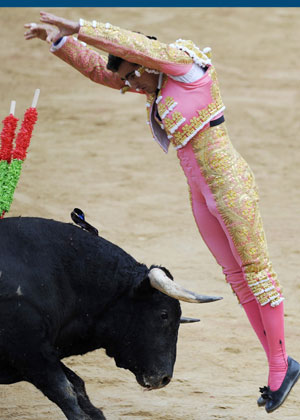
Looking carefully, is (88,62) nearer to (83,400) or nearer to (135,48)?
(135,48)

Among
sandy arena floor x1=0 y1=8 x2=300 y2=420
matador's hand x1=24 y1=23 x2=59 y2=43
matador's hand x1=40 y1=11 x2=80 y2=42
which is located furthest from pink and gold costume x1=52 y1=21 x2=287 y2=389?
sandy arena floor x1=0 y1=8 x2=300 y2=420

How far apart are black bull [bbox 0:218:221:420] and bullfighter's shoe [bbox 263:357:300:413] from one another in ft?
1.40

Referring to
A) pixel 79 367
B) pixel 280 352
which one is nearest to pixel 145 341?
pixel 280 352

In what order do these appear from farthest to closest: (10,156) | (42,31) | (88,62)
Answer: (10,156) < (88,62) < (42,31)

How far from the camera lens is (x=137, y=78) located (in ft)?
13.6

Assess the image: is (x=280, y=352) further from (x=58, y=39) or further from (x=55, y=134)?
(x=55, y=134)

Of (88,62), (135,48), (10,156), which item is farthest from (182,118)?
(10,156)

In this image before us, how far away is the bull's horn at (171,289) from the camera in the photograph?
12.9 feet

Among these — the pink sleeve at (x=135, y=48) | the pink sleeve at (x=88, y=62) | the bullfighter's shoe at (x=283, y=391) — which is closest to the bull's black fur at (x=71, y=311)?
the bullfighter's shoe at (x=283, y=391)

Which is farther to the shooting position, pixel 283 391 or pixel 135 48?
pixel 283 391

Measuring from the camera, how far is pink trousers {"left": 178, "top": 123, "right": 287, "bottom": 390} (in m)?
4.11

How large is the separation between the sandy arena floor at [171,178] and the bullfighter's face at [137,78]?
4.83ft

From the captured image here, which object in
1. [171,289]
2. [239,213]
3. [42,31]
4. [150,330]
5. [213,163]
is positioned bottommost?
[150,330]

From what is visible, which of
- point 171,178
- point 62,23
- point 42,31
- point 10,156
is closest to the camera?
point 62,23
